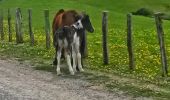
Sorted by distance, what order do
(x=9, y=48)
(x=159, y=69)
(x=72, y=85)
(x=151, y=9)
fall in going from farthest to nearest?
1. (x=151, y=9)
2. (x=9, y=48)
3. (x=159, y=69)
4. (x=72, y=85)

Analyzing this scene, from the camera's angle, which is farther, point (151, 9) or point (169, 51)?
point (151, 9)

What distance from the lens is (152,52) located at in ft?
79.7

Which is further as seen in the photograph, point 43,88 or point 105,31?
point 105,31

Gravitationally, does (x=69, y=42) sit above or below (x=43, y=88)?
above

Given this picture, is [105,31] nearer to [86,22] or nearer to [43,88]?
[86,22]

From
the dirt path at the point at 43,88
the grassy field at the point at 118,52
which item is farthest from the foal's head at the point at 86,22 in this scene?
the dirt path at the point at 43,88

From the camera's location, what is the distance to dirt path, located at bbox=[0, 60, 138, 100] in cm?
1316

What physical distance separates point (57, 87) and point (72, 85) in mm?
548

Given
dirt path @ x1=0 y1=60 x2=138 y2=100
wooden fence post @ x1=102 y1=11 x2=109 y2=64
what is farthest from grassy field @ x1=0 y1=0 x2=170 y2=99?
dirt path @ x1=0 y1=60 x2=138 y2=100

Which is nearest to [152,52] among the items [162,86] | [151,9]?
[162,86]

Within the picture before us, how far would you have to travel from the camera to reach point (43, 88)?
14.2 metres

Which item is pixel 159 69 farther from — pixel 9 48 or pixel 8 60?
pixel 9 48

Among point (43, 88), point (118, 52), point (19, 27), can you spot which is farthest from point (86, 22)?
point (19, 27)

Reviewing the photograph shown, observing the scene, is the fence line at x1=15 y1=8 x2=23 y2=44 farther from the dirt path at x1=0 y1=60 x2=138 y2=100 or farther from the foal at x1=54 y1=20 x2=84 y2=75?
the foal at x1=54 y1=20 x2=84 y2=75
